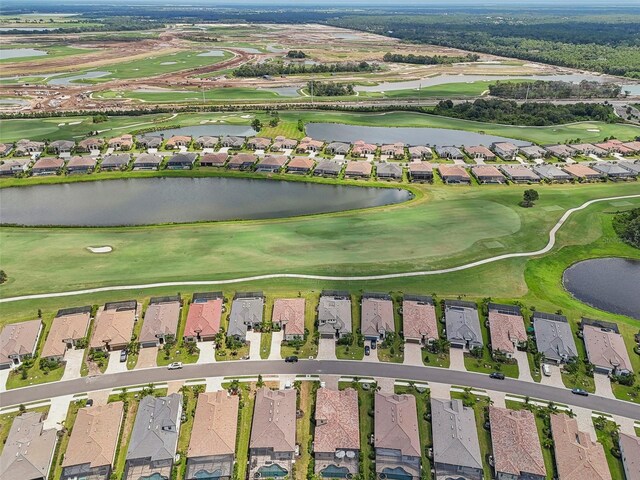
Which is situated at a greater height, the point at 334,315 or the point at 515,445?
the point at 334,315

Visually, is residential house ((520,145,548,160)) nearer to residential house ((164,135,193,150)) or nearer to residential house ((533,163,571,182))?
residential house ((533,163,571,182))

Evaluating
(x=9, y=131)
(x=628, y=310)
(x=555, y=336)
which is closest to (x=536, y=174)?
(x=628, y=310)

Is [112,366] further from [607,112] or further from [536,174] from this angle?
[607,112]

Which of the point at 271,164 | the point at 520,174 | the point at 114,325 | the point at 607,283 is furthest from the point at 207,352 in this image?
the point at 520,174

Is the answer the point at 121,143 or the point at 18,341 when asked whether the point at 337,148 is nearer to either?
the point at 121,143

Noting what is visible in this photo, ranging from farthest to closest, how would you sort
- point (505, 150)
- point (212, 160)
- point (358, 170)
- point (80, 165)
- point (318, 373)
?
point (505, 150)
point (212, 160)
point (80, 165)
point (358, 170)
point (318, 373)

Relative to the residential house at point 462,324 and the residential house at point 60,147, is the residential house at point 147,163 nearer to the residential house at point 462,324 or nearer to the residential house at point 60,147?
the residential house at point 60,147

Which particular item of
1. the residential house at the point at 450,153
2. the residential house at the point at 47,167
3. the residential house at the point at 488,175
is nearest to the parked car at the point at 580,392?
Result: the residential house at the point at 488,175
